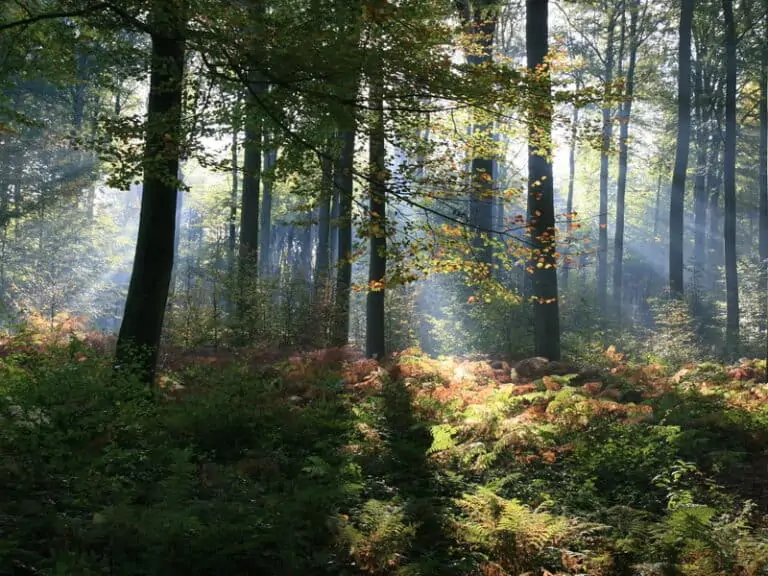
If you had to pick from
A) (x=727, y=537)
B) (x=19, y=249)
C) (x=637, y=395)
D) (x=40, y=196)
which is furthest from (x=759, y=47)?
(x=19, y=249)

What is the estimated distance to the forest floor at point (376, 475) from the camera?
390 centimetres

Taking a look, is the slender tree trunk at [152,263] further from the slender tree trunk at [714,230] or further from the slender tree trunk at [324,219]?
the slender tree trunk at [714,230]

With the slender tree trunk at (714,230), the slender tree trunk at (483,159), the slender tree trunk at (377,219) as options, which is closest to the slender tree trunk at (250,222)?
the slender tree trunk at (377,219)

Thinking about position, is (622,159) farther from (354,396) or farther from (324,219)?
(354,396)

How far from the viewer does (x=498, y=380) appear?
33.7 ft

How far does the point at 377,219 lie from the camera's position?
7.20 metres

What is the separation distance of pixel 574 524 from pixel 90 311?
82.6 feet

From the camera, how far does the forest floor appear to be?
390cm

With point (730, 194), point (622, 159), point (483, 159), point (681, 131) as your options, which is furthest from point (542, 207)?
point (622, 159)

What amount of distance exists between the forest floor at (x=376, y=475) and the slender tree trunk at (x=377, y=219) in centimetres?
216

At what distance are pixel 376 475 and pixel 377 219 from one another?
9.45ft

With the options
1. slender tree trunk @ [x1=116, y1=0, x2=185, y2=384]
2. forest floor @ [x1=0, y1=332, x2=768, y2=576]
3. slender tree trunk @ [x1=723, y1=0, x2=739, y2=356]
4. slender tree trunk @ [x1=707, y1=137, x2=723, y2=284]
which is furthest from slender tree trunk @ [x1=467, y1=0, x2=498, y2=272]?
slender tree trunk @ [x1=707, y1=137, x2=723, y2=284]

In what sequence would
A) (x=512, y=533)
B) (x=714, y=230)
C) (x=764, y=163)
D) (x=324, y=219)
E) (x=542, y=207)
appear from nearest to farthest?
1. (x=512, y=533)
2. (x=324, y=219)
3. (x=542, y=207)
4. (x=764, y=163)
5. (x=714, y=230)

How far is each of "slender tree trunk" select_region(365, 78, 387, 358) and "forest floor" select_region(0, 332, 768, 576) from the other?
2163 millimetres
